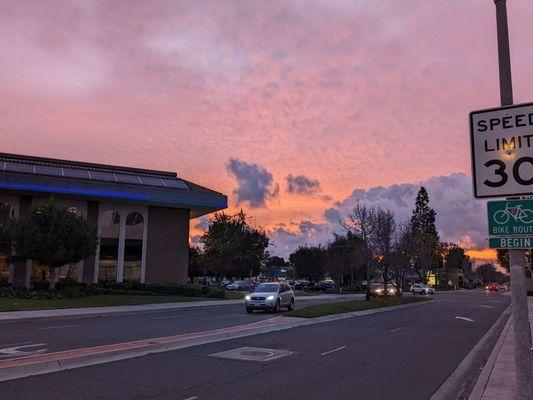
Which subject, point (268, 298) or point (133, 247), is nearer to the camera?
point (268, 298)

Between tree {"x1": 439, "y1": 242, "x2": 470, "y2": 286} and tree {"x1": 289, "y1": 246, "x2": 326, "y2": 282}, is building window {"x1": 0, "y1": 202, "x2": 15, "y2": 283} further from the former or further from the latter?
tree {"x1": 439, "y1": 242, "x2": 470, "y2": 286}

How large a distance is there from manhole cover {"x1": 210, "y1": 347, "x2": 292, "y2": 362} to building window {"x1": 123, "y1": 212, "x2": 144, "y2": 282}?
1265 inches

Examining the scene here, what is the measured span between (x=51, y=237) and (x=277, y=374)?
25.0 meters

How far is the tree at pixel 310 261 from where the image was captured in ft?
276

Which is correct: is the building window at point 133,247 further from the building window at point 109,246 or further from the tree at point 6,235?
the tree at point 6,235

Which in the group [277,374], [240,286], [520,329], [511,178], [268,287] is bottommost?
[277,374]

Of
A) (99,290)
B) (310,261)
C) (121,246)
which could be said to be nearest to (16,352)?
(99,290)

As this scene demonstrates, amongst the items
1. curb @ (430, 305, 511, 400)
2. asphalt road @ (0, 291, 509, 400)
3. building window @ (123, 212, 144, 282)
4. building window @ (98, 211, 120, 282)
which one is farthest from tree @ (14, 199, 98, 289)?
curb @ (430, 305, 511, 400)

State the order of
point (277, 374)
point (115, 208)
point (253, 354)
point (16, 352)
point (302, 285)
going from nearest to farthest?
1. point (277, 374)
2. point (16, 352)
3. point (253, 354)
4. point (115, 208)
5. point (302, 285)

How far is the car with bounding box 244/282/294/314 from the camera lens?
87.7 feet

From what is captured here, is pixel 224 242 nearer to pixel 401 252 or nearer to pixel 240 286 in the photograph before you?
pixel 240 286

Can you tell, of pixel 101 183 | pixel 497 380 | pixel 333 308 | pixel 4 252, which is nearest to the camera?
pixel 497 380

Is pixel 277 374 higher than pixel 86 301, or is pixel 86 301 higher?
pixel 86 301

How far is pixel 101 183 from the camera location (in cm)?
4050
